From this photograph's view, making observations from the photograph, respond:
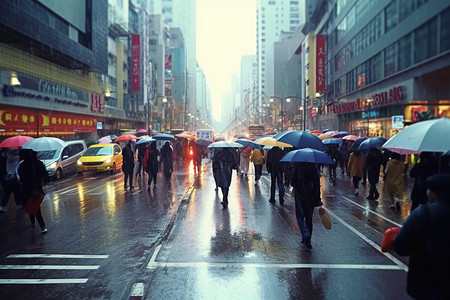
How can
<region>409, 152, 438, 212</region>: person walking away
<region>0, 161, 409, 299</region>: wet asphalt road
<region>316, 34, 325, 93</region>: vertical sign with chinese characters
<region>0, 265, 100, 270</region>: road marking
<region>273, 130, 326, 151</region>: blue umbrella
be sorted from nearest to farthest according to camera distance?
1. <region>0, 161, 409, 299</region>: wet asphalt road
2. <region>0, 265, 100, 270</region>: road marking
3. <region>409, 152, 438, 212</region>: person walking away
4. <region>273, 130, 326, 151</region>: blue umbrella
5. <region>316, 34, 325, 93</region>: vertical sign with chinese characters

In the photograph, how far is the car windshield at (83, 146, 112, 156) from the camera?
19719 mm

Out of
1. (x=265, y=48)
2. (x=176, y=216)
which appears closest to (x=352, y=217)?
(x=176, y=216)

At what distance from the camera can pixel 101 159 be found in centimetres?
1905

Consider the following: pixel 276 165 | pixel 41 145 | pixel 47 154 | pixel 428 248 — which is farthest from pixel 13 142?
pixel 428 248

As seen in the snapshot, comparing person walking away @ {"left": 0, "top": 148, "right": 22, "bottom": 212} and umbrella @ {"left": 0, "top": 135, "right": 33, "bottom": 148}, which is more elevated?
umbrella @ {"left": 0, "top": 135, "right": 33, "bottom": 148}

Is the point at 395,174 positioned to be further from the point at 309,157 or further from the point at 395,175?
the point at 309,157

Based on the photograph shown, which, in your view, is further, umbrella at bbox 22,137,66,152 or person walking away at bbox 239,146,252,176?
person walking away at bbox 239,146,252,176

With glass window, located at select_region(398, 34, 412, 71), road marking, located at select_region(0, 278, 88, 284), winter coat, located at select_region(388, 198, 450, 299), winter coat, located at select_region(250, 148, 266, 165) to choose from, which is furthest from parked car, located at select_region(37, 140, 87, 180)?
glass window, located at select_region(398, 34, 412, 71)

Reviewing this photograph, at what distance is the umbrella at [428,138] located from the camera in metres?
5.70

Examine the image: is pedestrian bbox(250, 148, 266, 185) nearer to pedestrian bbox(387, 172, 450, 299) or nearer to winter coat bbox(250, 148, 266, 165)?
winter coat bbox(250, 148, 266, 165)

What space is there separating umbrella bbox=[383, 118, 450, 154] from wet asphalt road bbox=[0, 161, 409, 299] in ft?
6.22

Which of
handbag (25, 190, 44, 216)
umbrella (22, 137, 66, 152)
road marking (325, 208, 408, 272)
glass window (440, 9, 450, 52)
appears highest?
glass window (440, 9, 450, 52)

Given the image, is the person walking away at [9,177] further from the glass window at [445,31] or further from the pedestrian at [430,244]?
the glass window at [445,31]

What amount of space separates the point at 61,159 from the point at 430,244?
58.5ft
